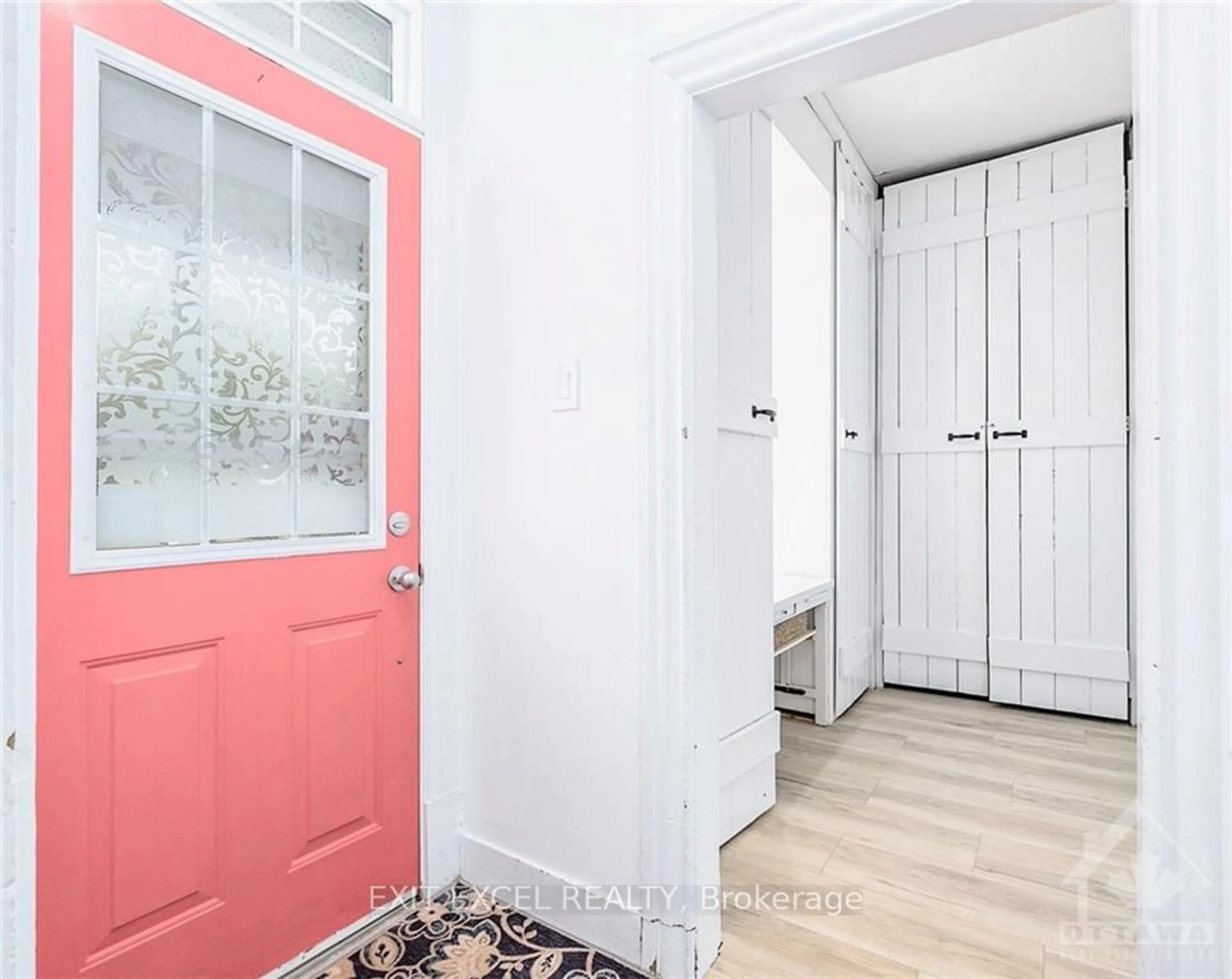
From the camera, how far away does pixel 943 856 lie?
1839 millimetres

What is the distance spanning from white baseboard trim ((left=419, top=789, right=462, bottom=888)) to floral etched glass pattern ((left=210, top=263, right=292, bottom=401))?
107cm

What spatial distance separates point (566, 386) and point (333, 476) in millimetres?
565

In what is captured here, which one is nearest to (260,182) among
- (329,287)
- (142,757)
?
(329,287)

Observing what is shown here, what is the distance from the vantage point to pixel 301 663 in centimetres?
144

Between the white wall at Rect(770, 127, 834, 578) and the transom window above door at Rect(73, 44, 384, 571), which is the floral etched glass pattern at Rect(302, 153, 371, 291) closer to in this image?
the transom window above door at Rect(73, 44, 384, 571)

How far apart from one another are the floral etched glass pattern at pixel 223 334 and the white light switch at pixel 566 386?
0.44 m

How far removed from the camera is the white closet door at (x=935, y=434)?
324 centimetres

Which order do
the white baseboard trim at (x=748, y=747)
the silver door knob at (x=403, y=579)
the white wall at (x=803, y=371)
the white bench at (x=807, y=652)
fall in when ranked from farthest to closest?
1. the white wall at (x=803, y=371)
2. the white bench at (x=807, y=652)
3. the white baseboard trim at (x=748, y=747)
4. the silver door knob at (x=403, y=579)

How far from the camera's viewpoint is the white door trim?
1044 mm

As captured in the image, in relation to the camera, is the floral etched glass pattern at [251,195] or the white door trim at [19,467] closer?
the white door trim at [19,467]

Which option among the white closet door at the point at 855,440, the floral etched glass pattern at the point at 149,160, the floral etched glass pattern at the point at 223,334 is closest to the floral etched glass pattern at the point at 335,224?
the floral etched glass pattern at the point at 223,334

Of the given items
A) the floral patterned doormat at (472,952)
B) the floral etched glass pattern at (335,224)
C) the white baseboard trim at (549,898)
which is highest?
the floral etched glass pattern at (335,224)

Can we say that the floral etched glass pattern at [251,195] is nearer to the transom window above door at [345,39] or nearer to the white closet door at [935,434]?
the transom window above door at [345,39]

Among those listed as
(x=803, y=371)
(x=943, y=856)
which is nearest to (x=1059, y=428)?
(x=803, y=371)
